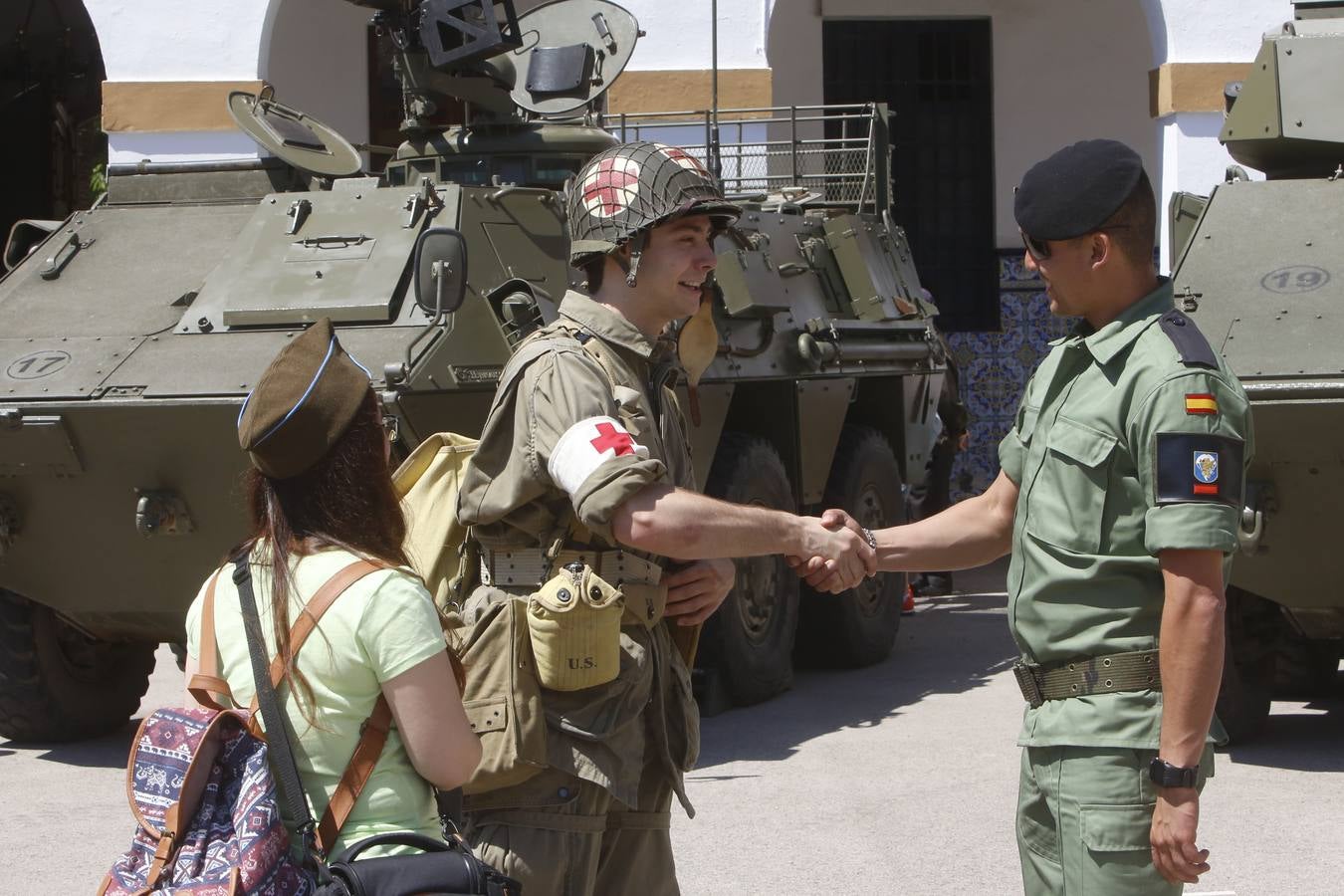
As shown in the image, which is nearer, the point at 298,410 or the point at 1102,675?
the point at 298,410

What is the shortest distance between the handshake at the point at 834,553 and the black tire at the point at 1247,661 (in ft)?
12.1

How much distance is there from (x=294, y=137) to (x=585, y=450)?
5.16 metres

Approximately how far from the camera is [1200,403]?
9.78ft

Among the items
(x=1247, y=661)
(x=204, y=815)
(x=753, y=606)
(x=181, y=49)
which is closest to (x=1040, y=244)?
(x=204, y=815)

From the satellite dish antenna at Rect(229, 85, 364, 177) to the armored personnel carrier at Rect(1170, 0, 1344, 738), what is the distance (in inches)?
129

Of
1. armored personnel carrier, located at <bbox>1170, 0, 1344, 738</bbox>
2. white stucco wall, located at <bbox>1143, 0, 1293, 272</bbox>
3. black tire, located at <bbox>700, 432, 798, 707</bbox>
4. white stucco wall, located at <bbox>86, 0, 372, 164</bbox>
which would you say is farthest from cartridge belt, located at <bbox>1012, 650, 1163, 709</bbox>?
white stucco wall, located at <bbox>86, 0, 372, 164</bbox>

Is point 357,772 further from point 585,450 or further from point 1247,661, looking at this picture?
point 1247,661

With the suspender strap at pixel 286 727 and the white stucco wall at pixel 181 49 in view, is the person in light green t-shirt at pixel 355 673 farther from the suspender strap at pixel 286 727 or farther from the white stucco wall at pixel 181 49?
the white stucco wall at pixel 181 49

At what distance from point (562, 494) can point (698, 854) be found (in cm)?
286

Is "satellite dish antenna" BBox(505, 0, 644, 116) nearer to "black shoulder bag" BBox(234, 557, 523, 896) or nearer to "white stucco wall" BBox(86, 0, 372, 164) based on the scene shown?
"white stucco wall" BBox(86, 0, 372, 164)

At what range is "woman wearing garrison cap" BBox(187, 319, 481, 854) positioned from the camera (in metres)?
2.65

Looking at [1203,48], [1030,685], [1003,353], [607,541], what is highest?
[1203,48]

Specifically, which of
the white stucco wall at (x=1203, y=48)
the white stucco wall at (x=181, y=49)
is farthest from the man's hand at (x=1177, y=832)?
the white stucco wall at (x=181, y=49)

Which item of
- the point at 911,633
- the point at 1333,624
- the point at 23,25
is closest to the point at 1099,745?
the point at 1333,624
